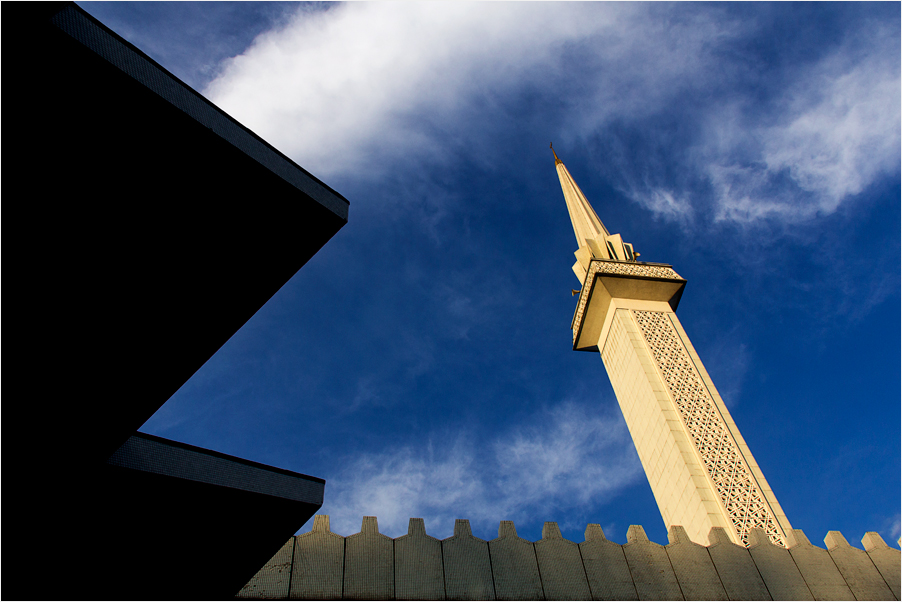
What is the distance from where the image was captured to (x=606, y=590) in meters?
6.27

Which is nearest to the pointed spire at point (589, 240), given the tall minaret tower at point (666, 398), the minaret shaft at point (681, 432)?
the tall minaret tower at point (666, 398)

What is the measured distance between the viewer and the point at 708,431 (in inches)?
452

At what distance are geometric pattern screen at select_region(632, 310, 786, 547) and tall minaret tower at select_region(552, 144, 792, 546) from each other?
0.06 ft

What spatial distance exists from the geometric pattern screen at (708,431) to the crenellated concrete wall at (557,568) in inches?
79.0

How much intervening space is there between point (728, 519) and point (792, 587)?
126 inches

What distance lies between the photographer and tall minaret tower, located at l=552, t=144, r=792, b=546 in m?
10.1

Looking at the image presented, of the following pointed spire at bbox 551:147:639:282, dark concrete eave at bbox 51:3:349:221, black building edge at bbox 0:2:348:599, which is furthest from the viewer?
pointed spire at bbox 551:147:639:282

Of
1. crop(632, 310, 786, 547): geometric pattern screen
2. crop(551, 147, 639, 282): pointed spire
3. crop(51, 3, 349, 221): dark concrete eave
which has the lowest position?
crop(51, 3, 349, 221): dark concrete eave

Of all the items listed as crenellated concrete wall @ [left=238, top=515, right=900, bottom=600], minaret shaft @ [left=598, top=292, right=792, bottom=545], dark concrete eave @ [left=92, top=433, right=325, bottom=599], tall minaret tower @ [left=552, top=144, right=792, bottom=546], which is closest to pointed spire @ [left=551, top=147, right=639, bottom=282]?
tall minaret tower @ [left=552, top=144, right=792, bottom=546]

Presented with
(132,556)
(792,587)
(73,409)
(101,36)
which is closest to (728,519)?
(792,587)

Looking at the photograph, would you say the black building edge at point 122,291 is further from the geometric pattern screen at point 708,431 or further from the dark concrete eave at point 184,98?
the geometric pattern screen at point 708,431

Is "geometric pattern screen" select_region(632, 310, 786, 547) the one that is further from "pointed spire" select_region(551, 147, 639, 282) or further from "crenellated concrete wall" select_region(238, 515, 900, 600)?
"pointed spire" select_region(551, 147, 639, 282)

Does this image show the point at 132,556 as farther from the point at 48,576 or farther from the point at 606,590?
the point at 606,590

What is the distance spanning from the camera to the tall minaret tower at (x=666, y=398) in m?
10.1
